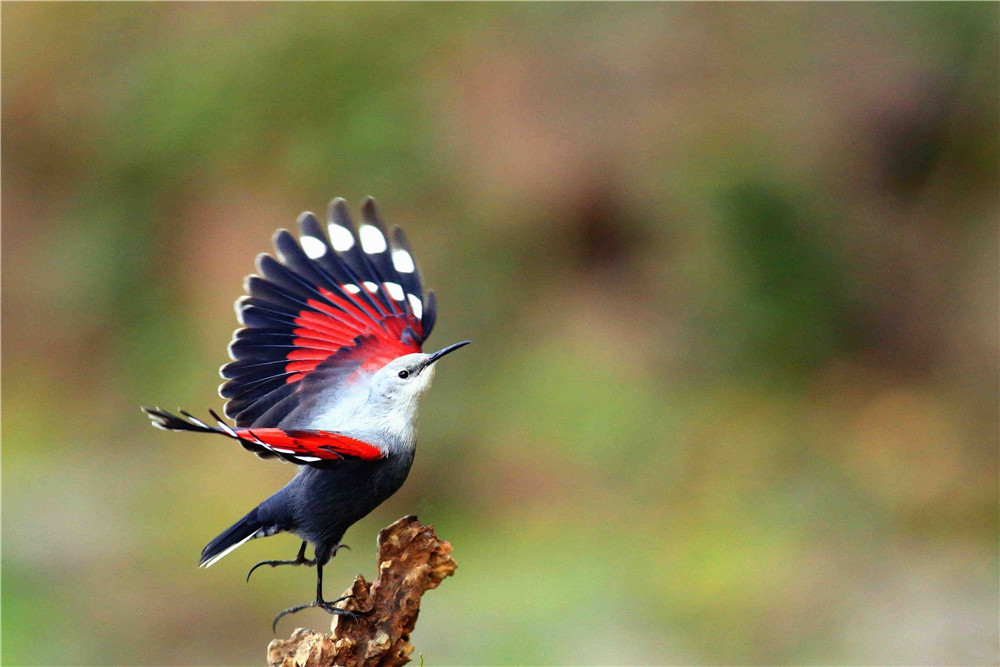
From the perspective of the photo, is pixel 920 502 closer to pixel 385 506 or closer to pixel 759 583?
pixel 759 583

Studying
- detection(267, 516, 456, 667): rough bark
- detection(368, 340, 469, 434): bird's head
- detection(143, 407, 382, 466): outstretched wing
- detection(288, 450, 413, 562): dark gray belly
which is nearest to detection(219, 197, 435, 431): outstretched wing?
detection(368, 340, 469, 434): bird's head

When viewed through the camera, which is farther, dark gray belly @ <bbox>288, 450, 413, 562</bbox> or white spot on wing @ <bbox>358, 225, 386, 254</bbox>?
white spot on wing @ <bbox>358, 225, 386, 254</bbox>

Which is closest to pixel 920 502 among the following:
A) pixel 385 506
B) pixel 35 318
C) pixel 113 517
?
pixel 385 506

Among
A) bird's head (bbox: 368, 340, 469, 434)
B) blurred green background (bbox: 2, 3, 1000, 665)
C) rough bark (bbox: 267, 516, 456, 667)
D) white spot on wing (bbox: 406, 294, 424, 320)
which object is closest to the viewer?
rough bark (bbox: 267, 516, 456, 667)

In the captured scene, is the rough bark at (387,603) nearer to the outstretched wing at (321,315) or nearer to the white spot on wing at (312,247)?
the outstretched wing at (321,315)

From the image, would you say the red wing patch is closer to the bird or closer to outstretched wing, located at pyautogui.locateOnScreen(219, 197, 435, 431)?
the bird

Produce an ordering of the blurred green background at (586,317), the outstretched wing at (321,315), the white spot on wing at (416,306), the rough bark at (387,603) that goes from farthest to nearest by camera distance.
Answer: the blurred green background at (586,317)
the white spot on wing at (416,306)
the outstretched wing at (321,315)
the rough bark at (387,603)

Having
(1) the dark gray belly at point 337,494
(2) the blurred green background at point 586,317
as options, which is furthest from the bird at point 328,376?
(2) the blurred green background at point 586,317
